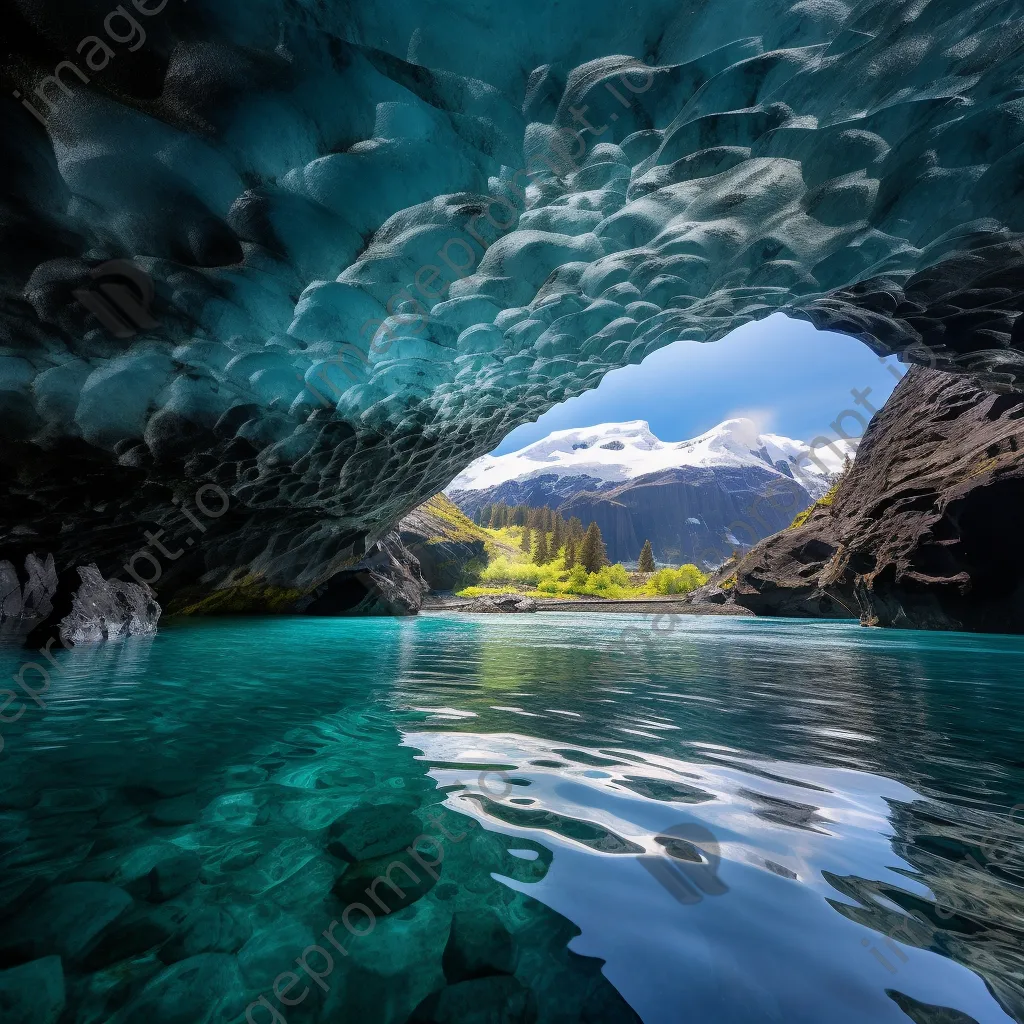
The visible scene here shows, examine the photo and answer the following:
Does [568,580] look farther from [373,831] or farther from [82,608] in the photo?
[373,831]

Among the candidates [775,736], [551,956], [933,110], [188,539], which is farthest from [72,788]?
[188,539]

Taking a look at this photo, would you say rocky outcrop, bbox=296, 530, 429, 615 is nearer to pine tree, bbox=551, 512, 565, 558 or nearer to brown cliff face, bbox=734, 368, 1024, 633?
brown cliff face, bbox=734, 368, 1024, 633

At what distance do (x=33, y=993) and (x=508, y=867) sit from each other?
53.1 inches

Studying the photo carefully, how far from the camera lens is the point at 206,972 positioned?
1367mm

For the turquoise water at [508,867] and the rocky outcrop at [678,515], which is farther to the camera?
the rocky outcrop at [678,515]

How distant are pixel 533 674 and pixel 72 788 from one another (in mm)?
4832

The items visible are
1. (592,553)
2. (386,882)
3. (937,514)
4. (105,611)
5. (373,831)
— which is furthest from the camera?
(592,553)

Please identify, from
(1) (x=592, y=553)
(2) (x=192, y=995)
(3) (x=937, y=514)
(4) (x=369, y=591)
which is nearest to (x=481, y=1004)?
(2) (x=192, y=995)

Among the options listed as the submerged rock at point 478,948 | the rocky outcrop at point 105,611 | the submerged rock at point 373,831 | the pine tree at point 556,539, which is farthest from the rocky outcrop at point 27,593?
the pine tree at point 556,539

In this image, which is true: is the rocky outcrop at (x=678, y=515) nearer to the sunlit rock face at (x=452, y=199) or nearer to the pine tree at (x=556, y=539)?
the pine tree at (x=556, y=539)

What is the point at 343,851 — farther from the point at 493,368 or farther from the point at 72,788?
the point at 493,368

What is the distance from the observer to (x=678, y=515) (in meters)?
185

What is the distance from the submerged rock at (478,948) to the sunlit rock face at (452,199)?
461 centimetres

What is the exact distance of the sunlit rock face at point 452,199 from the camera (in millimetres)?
3180
